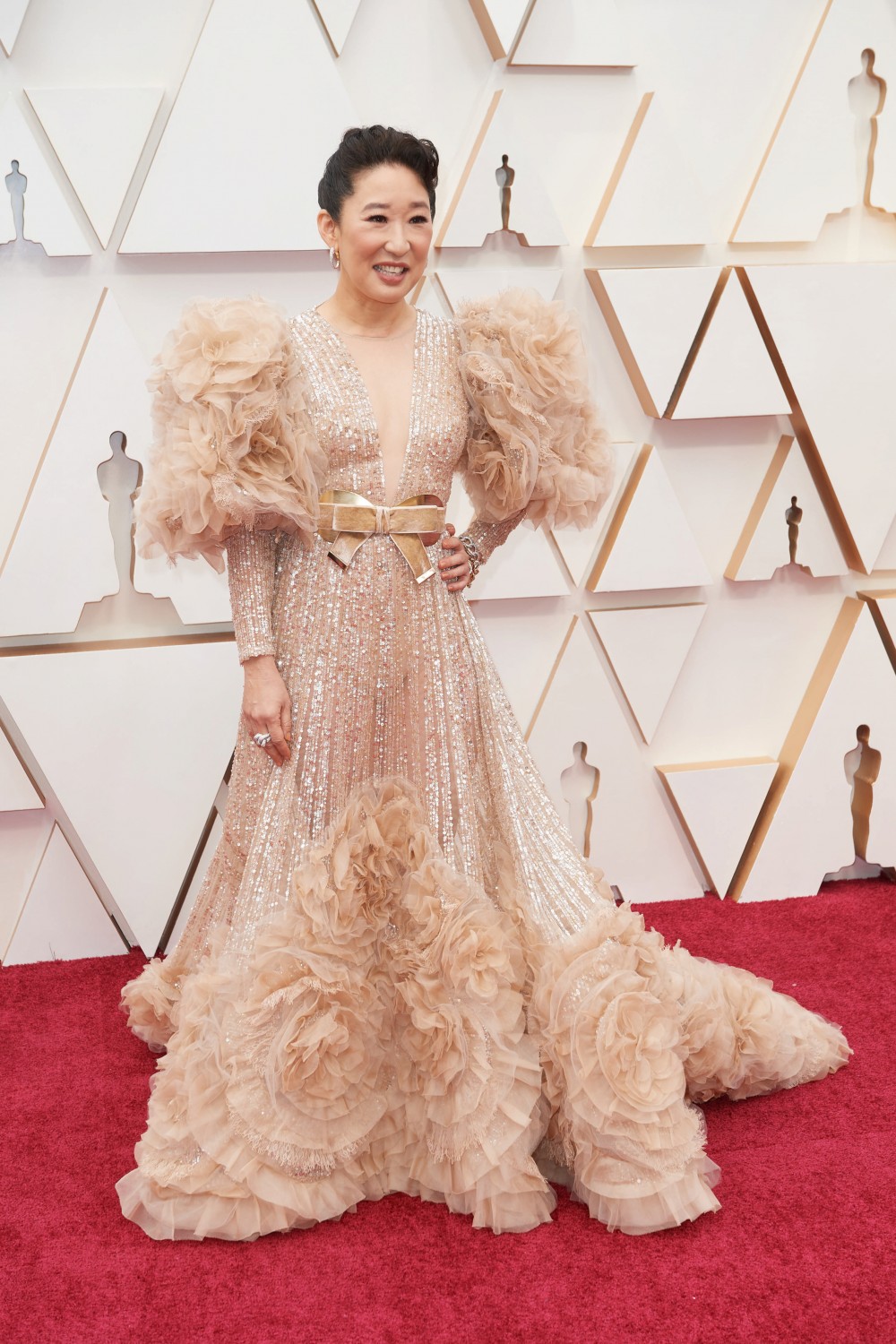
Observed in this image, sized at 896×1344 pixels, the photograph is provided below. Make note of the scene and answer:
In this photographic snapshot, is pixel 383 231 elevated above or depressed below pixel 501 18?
below

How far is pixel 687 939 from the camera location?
2.88 meters

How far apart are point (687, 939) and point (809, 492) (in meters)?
1.18

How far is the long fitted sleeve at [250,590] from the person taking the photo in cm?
187

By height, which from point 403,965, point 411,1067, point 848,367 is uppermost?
point 848,367

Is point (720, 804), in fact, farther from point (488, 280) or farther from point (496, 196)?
point (496, 196)

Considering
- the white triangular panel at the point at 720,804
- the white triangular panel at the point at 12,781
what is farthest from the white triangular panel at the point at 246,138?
the white triangular panel at the point at 720,804

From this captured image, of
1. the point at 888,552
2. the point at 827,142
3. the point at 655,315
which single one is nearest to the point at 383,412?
the point at 655,315

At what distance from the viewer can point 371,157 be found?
1.85 m

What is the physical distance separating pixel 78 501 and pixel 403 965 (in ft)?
4.63

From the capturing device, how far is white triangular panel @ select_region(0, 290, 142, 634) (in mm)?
2678

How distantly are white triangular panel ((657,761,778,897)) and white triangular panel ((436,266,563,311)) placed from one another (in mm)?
1248

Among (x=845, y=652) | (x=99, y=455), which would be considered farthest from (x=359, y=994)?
(x=845, y=652)

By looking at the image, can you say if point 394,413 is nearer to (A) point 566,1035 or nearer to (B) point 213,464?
(B) point 213,464

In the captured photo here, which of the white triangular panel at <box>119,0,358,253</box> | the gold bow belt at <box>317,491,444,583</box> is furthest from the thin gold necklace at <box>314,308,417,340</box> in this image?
the white triangular panel at <box>119,0,358,253</box>
